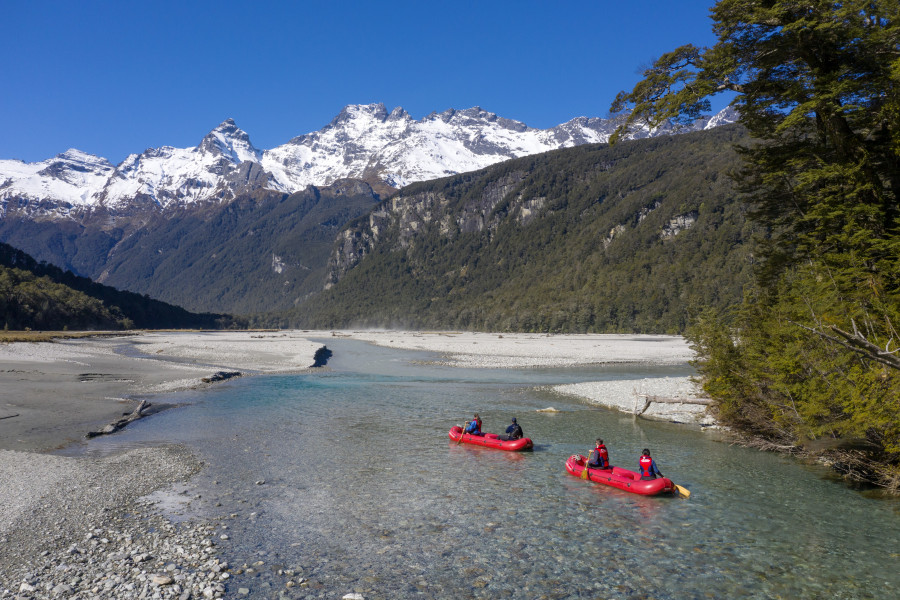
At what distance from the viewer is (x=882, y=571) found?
42.4ft

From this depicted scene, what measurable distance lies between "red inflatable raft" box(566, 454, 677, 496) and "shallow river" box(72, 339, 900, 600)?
32cm

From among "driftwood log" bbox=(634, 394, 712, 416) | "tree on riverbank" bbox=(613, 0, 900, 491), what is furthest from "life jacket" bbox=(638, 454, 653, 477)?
"driftwood log" bbox=(634, 394, 712, 416)

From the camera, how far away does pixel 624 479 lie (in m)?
19.3

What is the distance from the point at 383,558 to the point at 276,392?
3197 cm

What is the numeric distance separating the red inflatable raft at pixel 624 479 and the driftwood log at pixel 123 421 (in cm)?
2179

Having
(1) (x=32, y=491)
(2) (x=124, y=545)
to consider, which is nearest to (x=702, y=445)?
(2) (x=124, y=545)

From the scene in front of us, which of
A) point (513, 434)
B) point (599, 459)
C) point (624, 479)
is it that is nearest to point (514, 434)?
point (513, 434)

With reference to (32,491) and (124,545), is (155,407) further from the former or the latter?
(124,545)

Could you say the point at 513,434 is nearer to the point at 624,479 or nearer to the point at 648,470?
the point at 624,479

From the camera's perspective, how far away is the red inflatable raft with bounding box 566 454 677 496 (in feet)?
60.2

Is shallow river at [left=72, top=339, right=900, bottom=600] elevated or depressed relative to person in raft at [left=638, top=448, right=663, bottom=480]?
depressed

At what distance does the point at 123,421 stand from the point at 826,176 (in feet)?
109

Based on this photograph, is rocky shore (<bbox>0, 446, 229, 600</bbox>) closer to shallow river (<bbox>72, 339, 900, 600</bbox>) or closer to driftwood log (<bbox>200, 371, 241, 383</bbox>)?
shallow river (<bbox>72, 339, 900, 600</bbox>)

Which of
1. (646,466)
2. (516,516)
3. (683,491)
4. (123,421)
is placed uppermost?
(646,466)
